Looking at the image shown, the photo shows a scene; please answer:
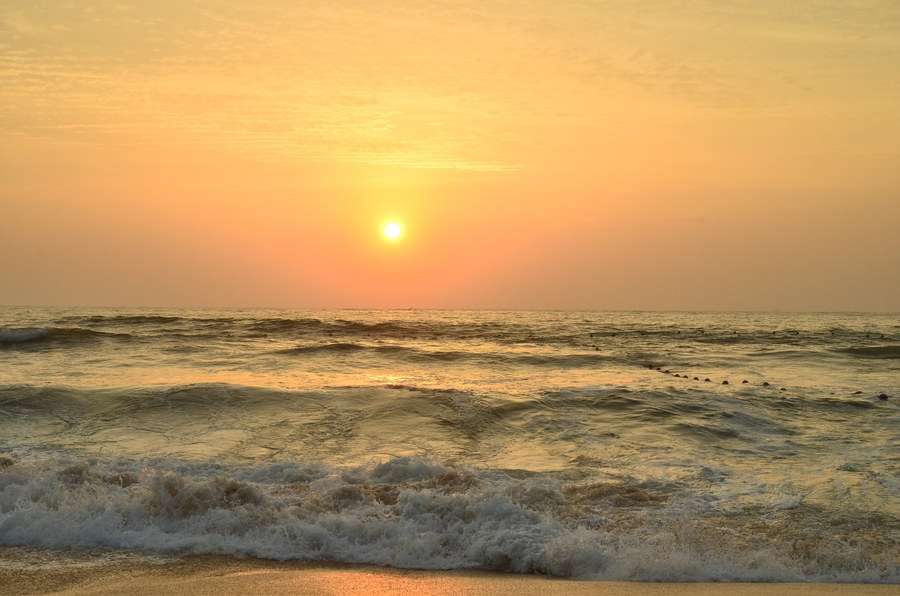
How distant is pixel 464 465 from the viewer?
9.77 meters

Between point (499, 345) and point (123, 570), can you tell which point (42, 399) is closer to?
point (123, 570)

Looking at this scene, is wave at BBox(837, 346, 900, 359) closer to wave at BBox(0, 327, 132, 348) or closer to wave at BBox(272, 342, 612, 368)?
wave at BBox(272, 342, 612, 368)

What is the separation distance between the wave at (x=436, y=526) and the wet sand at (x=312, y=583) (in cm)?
21

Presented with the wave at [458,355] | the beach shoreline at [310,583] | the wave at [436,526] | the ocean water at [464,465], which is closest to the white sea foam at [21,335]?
the ocean water at [464,465]

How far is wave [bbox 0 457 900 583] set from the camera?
646 centimetres

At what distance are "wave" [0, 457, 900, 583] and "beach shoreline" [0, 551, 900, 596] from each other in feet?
0.66

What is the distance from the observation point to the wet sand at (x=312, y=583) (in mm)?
5832

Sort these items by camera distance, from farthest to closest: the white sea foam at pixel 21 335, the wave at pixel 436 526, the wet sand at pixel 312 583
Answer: the white sea foam at pixel 21 335 → the wave at pixel 436 526 → the wet sand at pixel 312 583

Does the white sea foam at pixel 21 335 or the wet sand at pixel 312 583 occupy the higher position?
the white sea foam at pixel 21 335

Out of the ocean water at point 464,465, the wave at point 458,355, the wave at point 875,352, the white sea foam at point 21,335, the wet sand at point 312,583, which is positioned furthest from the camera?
the white sea foam at point 21,335

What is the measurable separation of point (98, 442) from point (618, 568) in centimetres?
847

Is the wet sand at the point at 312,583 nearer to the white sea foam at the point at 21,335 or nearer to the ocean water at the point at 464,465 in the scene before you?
the ocean water at the point at 464,465

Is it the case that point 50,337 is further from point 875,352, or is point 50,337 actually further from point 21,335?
point 875,352

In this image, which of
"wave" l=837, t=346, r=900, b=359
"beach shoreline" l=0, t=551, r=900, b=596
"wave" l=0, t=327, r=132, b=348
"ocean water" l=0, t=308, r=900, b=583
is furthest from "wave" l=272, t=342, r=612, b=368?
"beach shoreline" l=0, t=551, r=900, b=596
